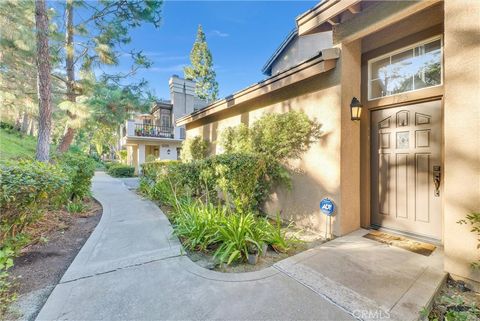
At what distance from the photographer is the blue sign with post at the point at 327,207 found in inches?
162

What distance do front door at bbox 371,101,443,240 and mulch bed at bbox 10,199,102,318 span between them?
562cm

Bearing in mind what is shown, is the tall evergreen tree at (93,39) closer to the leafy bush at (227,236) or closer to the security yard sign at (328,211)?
the leafy bush at (227,236)

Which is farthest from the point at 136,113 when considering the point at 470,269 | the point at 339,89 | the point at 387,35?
the point at 470,269

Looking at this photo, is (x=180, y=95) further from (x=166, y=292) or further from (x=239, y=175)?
(x=166, y=292)

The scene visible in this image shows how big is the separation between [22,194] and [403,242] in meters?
6.07

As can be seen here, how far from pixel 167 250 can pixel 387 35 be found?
5804 millimetres

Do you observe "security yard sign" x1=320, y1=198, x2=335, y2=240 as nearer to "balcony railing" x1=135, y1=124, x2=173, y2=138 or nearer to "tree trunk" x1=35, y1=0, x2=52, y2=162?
"tree trunk" x1=35, y1=0, x2=52, y2=162

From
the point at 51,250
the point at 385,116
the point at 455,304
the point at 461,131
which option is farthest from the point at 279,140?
the point at 51,250

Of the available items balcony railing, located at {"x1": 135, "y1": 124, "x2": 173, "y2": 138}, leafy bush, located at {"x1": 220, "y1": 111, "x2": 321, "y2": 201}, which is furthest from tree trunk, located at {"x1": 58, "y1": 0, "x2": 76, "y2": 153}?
leafy bush, located at {"x1": 220, "y1": 111, "x2": 321, "y2": 201}

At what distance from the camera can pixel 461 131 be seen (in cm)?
269

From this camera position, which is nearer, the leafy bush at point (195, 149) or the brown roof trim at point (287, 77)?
the brown roof trim at point (287, 77)

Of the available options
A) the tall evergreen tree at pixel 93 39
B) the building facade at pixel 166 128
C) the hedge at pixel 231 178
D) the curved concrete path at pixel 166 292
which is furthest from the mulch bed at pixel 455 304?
the building facade at pixel 166 128

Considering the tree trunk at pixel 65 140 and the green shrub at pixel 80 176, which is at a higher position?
the tree trunk at pixel 65 140

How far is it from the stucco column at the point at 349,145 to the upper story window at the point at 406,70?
13.6 inches
